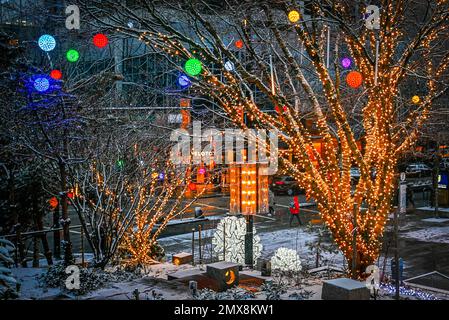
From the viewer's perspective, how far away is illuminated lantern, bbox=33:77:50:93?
10.2m

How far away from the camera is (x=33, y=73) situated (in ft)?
34.4

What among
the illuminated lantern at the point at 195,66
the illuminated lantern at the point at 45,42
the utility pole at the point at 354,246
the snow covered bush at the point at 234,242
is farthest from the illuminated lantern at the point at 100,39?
the utility pole at the point at 354,246

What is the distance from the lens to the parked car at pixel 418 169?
48.5 metres

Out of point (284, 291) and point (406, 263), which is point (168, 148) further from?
point (406, 263)

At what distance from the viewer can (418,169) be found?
49.2m

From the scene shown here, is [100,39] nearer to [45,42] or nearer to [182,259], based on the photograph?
[45,42]

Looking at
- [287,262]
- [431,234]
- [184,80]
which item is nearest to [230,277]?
[287,262]

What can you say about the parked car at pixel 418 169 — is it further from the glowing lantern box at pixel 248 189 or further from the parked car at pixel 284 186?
the glowing lantern box at pixel 248 189

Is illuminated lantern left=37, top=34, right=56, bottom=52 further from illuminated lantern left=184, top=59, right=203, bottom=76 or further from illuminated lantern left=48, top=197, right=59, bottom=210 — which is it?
illuminated lantern left=48, top=197, right=59, bottom=210

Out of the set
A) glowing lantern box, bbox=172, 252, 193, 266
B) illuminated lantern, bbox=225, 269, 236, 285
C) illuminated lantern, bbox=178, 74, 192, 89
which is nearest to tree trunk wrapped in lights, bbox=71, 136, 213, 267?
glowing lantern box, bbox=172, 252, 193, 266

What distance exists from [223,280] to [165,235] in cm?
1055

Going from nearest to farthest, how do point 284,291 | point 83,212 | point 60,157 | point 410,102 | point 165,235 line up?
point 284,291 < point 60,157 < point 83,212 < point 410,102 < point 165,235

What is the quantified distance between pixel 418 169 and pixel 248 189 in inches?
1654

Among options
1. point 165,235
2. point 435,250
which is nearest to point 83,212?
point 165,235
